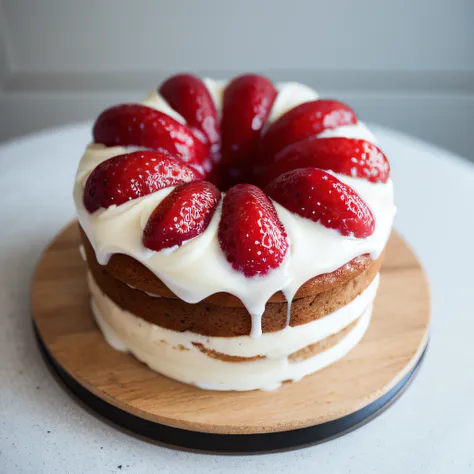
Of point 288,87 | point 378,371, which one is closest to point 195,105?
point 288,87

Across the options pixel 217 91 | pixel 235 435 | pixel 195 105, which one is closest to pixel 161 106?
pixel 195 105

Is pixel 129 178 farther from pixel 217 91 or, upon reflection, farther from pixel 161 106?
pixel 217 91

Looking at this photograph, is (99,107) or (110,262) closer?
(110,262)

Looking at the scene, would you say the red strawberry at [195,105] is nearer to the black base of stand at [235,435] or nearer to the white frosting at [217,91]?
the white frosting at [217,91]

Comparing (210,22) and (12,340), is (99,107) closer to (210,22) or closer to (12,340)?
(210,22)

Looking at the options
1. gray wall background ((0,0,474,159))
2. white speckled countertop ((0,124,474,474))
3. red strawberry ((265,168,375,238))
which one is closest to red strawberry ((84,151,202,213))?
red strawberry ((265,168,375,238))

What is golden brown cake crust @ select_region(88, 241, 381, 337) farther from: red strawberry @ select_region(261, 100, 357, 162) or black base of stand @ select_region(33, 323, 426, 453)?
red strawberry @ select_region(261, 100, 357, 162)
